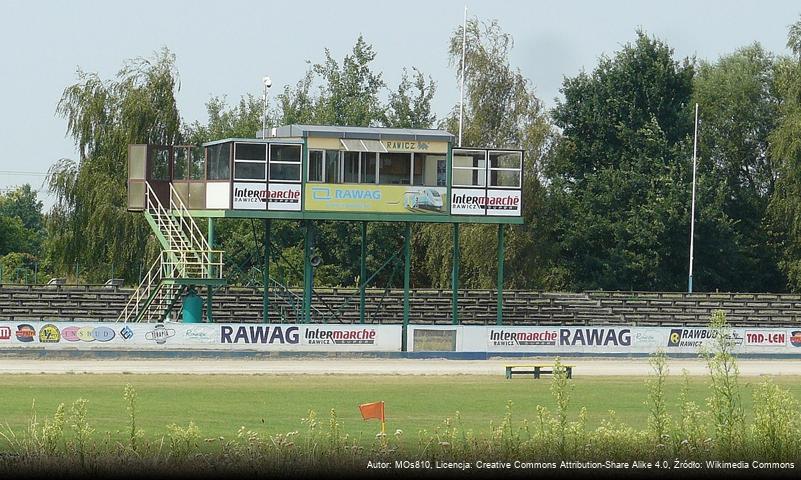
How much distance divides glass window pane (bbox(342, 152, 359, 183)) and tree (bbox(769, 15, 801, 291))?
3266 centimetres

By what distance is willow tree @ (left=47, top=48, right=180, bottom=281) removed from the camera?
67.7m

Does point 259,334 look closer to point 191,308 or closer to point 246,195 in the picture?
point 191,308

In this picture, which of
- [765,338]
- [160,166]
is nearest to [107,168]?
[160,166]

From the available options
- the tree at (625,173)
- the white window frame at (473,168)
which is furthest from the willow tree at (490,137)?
the white window frame at (473,168)

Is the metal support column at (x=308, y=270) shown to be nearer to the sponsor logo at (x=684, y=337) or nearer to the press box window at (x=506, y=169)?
the press box window at (x=506, y=169)

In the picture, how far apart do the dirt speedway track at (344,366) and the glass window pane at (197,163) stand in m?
7.78

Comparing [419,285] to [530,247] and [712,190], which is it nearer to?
[530,247]

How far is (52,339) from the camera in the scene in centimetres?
4725

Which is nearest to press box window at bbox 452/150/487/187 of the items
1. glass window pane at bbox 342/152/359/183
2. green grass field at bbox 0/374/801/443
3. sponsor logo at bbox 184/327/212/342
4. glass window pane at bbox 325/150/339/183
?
glass window pane at bbox 342/152/359/183

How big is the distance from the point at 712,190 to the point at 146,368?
44.8 metres

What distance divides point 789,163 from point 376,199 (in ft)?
108

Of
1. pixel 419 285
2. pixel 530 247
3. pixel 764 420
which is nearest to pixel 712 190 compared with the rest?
pixel 530 247

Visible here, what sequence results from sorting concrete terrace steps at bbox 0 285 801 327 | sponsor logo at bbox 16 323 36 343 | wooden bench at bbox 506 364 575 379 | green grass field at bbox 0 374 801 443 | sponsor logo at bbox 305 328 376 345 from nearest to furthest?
1. green grass field at bbox 0 374 801 443
2. wooden bench at bbox 506 364 575 379
3. sponsor logo at bbox 16 323 36 343
4. sponsor logo at bbox 305 328 376 345
5. concrete terrace steps at bbox 0 285 801 327

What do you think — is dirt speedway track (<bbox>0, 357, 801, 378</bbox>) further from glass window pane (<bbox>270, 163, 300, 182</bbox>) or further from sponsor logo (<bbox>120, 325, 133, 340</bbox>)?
glass window pane (<bbox>270, 163, 300, 182</bbox>)
